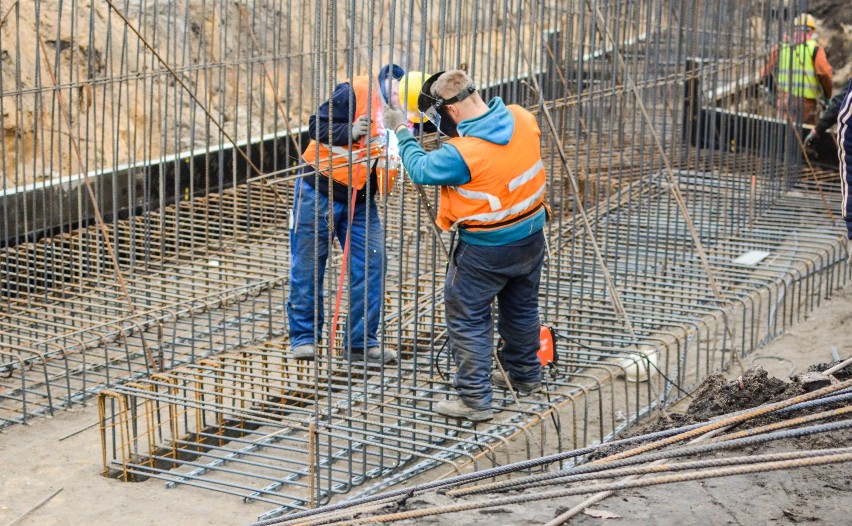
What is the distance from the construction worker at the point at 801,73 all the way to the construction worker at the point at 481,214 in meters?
4.75

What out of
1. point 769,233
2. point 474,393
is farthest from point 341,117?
point 769,233

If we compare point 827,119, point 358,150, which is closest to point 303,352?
point 358,150

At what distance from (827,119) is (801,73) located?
798mm

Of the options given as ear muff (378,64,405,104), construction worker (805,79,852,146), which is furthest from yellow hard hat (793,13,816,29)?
ear muff (378,64,405,104)

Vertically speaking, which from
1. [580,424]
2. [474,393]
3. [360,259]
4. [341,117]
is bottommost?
[580,424]

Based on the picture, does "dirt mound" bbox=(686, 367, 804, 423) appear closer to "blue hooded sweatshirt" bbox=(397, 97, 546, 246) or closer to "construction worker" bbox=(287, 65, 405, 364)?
"blue hooded sweatshirt" bbox=(397, 97, 546, 246)

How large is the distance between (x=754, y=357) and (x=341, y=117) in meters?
3.11

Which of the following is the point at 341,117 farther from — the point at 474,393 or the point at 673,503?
the point at 673,503

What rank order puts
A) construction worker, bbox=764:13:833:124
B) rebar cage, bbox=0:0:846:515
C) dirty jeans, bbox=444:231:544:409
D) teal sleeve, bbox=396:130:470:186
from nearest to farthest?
1. teal sleeve, bbox=396:130:470:186
2. dirty jeans, bbox=444:231:544:409
3. rebar cage, bbox=0:0:846:515
4. construction worker, bbox=764:13:833:124

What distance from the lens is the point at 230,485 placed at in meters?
6.05

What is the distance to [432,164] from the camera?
5.72 meters

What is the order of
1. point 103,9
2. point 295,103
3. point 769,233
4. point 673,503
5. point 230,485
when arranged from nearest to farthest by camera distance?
point 673,503 < point 230,485 < point 769,233 < point 103,9 < point 295,103

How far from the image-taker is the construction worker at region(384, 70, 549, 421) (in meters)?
5.79

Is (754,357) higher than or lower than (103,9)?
lower
